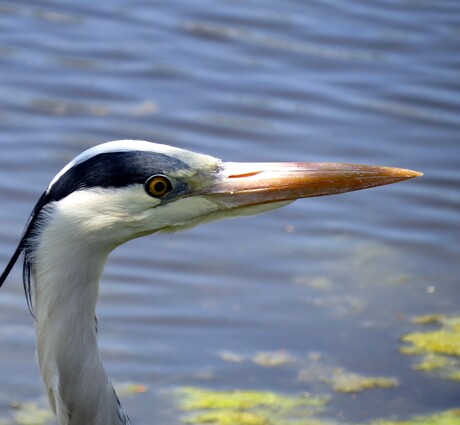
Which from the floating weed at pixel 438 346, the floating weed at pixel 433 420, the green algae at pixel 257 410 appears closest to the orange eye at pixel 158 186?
the green algae at pixel 257 410

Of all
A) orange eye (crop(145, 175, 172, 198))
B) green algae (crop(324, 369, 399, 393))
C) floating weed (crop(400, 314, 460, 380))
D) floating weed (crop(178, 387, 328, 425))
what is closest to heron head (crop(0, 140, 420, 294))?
orange eye (crop(145, 175, 172, 198))

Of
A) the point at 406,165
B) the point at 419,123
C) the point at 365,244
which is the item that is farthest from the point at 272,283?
the point at 419,123

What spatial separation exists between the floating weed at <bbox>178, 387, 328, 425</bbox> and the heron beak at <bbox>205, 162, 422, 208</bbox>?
1.62 meters

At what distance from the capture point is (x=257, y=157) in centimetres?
752


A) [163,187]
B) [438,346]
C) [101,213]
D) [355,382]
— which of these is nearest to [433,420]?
[355,382]

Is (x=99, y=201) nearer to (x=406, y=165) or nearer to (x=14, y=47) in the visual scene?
(x=406, y=165)

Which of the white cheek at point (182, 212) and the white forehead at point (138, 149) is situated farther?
the white cheek at point (182, 212)

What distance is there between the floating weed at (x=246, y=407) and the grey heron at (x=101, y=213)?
1245 mm

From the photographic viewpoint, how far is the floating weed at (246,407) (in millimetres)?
5277

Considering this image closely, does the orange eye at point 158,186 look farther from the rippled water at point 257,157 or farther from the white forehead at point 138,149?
the rippled water at point 257,157

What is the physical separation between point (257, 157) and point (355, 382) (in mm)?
2369

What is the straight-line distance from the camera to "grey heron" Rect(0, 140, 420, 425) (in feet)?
12.0

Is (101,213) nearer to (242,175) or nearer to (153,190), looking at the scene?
(153,190)

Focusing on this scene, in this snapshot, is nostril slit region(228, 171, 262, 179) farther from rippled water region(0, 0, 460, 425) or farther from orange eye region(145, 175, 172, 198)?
rippled water region(0, 0, 460, 425)
